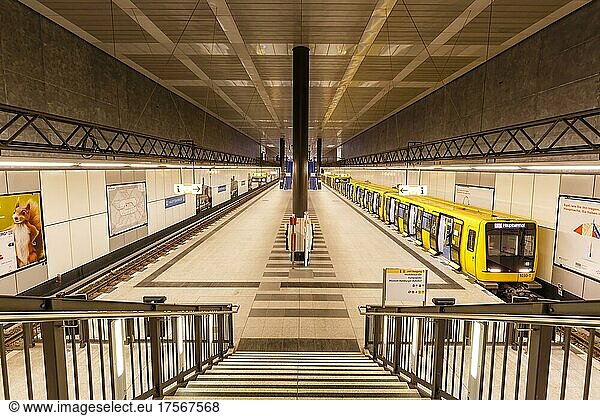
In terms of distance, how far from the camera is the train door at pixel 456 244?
11.8m

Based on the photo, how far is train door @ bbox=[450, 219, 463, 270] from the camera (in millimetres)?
11834

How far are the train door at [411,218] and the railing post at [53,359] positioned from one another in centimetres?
1546

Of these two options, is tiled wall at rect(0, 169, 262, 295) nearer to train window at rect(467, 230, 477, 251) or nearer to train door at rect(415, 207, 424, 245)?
train door at rect(415, 207, 424, 245)

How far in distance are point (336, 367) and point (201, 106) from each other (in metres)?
19.7

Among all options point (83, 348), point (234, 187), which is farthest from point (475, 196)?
point (234, 187)

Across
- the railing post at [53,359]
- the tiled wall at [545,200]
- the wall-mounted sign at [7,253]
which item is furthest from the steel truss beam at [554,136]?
the wall-mounted sign at [7,253]

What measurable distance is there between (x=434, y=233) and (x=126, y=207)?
11224mm

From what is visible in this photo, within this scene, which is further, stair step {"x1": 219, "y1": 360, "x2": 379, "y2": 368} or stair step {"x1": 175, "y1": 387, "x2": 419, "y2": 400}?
stair step {"x1": 219, "y1": 360, "x2": 379, "y2": 368}

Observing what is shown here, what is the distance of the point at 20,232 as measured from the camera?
30.2 feet

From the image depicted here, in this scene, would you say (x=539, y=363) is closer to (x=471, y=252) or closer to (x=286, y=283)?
(x=286, y=283)

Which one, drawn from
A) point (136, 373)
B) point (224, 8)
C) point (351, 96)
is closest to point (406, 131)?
point (351, 96)

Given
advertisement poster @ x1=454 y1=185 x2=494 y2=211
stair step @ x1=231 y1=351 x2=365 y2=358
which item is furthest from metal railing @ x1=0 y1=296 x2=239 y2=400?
advertisement poster @ x1=454 y1=185 x2=494 y2=211

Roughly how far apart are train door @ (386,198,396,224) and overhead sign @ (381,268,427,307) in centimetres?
1341

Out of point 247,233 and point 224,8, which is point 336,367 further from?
point 247,233
